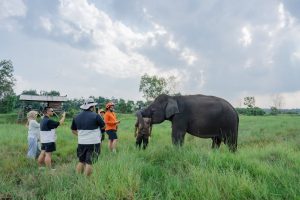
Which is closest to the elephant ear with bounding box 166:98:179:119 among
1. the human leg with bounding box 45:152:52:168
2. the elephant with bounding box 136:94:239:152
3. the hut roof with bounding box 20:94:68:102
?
the elephant with bounding box 136:94:239:152

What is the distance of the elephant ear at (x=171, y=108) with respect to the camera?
9.57 metres

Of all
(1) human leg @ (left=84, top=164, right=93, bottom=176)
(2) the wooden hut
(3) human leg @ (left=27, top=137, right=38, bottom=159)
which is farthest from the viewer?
(2) the wooden hut

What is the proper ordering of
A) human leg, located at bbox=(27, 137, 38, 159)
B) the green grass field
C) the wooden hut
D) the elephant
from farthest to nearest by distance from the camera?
the wooden hut → human leg, located at bbox=(27, 137, 38, 159) → the elephant → the green grass field

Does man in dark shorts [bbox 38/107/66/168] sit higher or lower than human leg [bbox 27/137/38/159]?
higher

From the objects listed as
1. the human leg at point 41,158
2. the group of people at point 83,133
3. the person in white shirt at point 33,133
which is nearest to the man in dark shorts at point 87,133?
the group of people at point 83,133

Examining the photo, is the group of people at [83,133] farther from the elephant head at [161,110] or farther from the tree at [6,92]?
the tree at [6,92]

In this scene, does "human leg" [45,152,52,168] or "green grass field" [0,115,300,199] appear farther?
"human leg" [45,152,52,168]

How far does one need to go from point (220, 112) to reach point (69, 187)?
5179 millimetres

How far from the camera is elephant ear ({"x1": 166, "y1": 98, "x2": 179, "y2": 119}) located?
9.57m

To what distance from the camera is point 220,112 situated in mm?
9562

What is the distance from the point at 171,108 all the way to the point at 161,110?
500 millimetres

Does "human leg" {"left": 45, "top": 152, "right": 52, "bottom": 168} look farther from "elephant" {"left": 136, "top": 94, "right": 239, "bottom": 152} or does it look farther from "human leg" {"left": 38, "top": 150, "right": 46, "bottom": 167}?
"elephant" {"left": 136, "top": 94, "right": 239, "bottom": 152}

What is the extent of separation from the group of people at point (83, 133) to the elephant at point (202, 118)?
1.11 metres

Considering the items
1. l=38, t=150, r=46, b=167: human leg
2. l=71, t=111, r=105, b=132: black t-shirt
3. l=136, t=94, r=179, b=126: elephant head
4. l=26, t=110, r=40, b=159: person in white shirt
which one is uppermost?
l=136, t=94, r=179, b=126: elephant head
